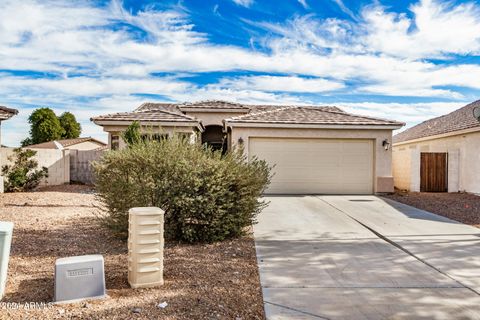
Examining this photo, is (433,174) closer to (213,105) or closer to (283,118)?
(283,118)

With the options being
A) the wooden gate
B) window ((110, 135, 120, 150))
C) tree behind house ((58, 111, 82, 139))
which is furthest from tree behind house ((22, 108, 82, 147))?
the wooden gate

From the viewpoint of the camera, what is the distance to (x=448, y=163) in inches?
671

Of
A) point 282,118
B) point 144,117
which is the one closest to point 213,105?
point 144,117

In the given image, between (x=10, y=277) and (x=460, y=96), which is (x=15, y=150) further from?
(x=460, y=96)

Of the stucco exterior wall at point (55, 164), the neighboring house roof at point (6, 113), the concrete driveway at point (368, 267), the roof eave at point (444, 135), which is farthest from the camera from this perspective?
the stucco exterior wall at point (55, 164)

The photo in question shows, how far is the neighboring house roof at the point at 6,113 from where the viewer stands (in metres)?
13.8

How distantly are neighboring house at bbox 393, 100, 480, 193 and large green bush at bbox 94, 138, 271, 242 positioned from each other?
12469 millimetres

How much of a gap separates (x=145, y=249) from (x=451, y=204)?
1154 centimetres

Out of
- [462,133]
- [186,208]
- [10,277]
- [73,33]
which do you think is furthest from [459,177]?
[10,277]

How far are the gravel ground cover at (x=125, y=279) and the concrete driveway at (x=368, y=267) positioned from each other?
34cm

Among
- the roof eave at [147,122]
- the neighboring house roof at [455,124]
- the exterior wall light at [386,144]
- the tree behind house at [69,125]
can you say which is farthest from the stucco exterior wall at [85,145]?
the neighboring house roof at [455,124]

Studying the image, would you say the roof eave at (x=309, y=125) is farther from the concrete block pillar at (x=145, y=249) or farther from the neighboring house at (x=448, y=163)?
the concrete block pillar at (x=145, y=249)

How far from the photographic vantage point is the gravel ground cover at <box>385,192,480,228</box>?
10406 mm

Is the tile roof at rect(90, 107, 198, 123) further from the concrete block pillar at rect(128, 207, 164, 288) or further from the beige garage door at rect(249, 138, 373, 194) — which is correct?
the concrete block pillar at rect(128, 207, 164, 288)
